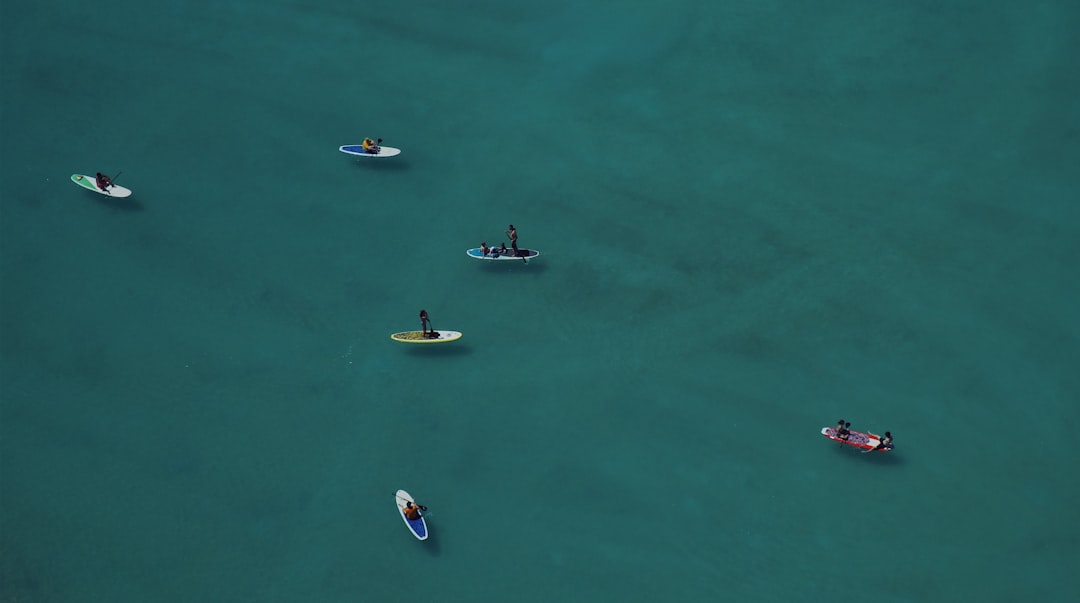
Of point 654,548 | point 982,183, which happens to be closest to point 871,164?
point 982,183

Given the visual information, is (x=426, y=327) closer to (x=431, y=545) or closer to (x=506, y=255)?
(x=506, y=255)

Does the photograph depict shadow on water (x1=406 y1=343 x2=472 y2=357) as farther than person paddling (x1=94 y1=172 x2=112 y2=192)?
No

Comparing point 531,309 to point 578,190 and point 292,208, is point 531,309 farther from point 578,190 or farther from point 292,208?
point 292,208

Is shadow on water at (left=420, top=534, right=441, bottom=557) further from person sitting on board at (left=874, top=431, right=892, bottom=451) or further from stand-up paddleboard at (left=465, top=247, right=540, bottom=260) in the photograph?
person sitting on board at (left=874, top=431, right=892, bottom=451)

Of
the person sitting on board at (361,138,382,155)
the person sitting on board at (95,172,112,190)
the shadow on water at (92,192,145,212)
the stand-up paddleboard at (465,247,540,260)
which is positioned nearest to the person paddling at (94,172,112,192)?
the person sitting on board at (95,172,112,190)

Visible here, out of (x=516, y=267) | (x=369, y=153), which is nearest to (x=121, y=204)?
(x=369, y=153)
